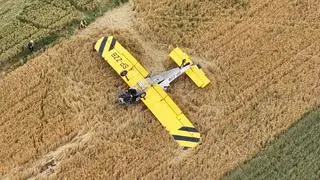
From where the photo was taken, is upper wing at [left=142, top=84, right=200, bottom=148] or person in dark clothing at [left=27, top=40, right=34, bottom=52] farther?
person in dark clothing at [left=27, top=40, right=34, bottom=52]

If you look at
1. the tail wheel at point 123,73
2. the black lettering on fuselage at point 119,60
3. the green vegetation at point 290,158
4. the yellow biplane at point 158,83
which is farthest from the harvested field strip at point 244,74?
the tail wheel at point 123,73

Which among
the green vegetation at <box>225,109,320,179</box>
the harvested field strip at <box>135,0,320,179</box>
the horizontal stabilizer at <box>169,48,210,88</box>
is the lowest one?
the green vegetation at <box>225,109,320,179</box>

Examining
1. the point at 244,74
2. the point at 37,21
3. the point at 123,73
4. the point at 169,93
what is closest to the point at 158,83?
the point at 169,93

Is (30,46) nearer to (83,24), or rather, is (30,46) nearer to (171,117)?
(83,24)

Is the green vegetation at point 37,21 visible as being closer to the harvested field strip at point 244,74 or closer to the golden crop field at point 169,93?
the golden crop field at point 169,93

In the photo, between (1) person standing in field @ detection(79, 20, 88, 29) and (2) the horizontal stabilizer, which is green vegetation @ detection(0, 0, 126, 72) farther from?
(2) the horizontal stabilizer

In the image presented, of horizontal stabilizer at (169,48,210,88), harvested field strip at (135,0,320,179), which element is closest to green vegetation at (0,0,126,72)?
harvested field strip at (135,0,320,179)

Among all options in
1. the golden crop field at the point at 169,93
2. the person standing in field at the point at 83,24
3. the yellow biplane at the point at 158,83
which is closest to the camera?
the golden crop field at the point at 169,93

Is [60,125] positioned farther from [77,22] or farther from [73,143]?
[77,22]
